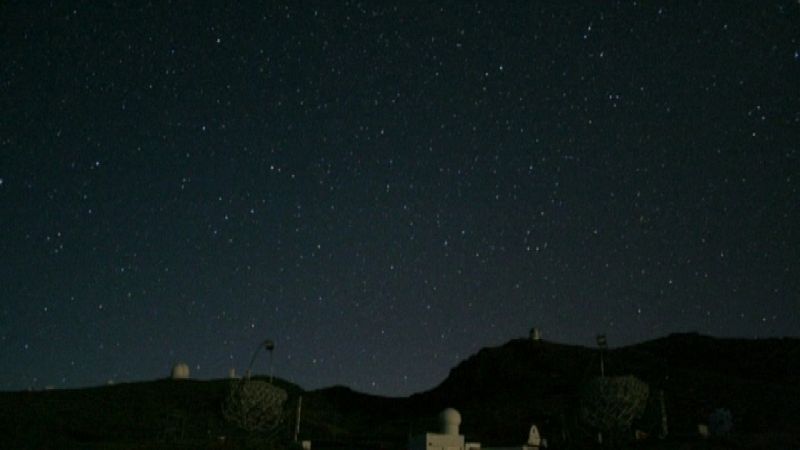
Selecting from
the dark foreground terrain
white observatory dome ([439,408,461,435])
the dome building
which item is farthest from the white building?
the dome building

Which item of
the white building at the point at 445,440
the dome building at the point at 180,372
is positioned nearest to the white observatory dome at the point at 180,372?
the dome building at the point at 180,372

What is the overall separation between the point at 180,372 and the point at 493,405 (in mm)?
43478

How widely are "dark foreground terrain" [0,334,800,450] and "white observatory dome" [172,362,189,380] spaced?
112 inches

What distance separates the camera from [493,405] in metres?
95.7

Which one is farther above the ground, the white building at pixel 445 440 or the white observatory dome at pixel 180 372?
the white observatory dome at pixel 180 372

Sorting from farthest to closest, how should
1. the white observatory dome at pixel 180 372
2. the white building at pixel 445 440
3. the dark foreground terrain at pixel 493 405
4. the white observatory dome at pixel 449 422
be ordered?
the white observatory dome at pixel 180 372, the dark foreground terrain at pixel 493 405, the white observatory dome at pixel 449 422, the white building at pixel 445 440

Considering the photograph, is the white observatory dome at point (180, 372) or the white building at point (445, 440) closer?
the white building at point (445, 440)

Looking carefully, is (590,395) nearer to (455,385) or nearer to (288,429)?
(288,429)

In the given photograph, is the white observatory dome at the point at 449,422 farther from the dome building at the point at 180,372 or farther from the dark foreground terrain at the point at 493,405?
the dome building at the point at 180,372

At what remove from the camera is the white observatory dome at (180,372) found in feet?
315

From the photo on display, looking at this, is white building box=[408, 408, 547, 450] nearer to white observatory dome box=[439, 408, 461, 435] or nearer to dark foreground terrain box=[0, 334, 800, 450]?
white observatory dome box=[439, 408, 461, 435]

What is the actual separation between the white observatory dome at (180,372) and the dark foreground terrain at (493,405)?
112 inches

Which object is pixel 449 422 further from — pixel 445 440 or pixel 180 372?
pixel 180 372

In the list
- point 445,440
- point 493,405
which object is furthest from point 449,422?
point 493,405
